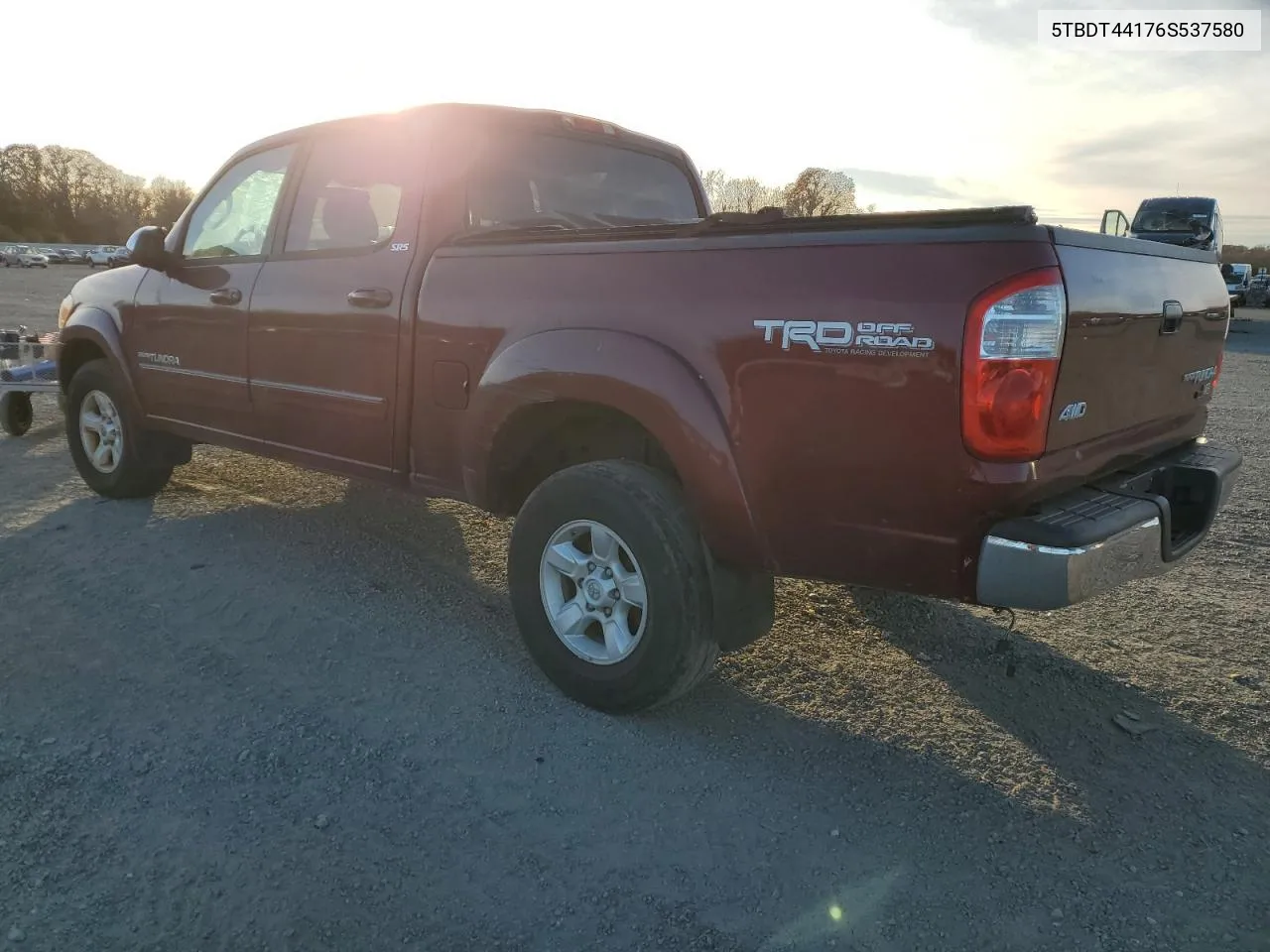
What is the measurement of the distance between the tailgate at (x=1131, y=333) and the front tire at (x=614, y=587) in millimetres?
1124

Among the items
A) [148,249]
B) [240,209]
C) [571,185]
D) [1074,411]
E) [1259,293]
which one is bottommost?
[1074,411]

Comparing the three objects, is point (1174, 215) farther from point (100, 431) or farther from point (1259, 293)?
point (1259, 293)

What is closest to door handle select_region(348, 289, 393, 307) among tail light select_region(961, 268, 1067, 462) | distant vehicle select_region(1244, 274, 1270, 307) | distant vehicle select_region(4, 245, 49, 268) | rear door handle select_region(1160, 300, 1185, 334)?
tail light select_region(961, 268, 1067, 462)

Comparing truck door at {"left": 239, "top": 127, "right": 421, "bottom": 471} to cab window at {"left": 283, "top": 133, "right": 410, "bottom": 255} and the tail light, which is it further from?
the tail light

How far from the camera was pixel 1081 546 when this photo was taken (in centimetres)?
233

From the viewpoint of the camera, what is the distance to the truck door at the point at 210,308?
176 inches

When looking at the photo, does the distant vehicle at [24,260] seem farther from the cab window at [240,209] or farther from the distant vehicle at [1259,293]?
the distant vehicle at [1259,293]

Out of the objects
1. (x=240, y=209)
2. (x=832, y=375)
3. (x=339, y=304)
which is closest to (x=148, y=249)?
(x=240, y=209)

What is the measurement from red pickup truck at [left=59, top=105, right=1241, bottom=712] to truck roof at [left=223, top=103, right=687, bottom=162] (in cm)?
2

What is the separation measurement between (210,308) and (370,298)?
1347 millimetres

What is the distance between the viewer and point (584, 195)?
4.21m

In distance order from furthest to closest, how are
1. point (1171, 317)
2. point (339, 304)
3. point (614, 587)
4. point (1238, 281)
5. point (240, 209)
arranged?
1. point (1238, 281)
2. point (240, 209)
3. point (339, 304)
4. point (614, 587)
5. point (1171, 317)

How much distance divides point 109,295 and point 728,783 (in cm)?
455

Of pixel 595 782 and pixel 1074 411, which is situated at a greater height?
pixel 1074 411
